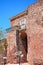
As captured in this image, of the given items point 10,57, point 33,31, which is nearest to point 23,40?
point 10,57

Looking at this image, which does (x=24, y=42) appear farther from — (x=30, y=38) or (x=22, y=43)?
(x=30, y=38)

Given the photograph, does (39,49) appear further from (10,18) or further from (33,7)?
(10,18)

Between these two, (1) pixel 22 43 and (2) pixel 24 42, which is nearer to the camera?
(1) pixel 22 43

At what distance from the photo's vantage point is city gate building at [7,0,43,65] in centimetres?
2648

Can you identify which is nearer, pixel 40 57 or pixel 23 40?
pixel 40 57

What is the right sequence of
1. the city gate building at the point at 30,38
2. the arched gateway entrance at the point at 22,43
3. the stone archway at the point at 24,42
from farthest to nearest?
the stone archway at the point at 24,42 → the arched gateway entrance at the point at 22,43 → the city gate building at the point at 30,38

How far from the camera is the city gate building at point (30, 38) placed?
2648 centimetres

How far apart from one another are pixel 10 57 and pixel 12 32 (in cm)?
419

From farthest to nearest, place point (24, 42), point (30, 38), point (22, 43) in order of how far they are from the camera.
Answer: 1. point (24, 42)
2. point (22, 43)
3. point (30, 38)

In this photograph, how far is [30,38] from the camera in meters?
28.0

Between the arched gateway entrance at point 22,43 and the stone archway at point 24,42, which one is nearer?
the arched gateway entrance at point 22,43

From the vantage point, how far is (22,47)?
105 ft

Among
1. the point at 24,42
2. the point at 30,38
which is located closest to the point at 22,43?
the point at 24,42

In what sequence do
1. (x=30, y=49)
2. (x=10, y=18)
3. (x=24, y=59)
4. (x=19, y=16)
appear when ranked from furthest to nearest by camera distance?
(x=10, y=18)
(x=19, y=16)
(x=24, y=59)
(x=30, y=49)
